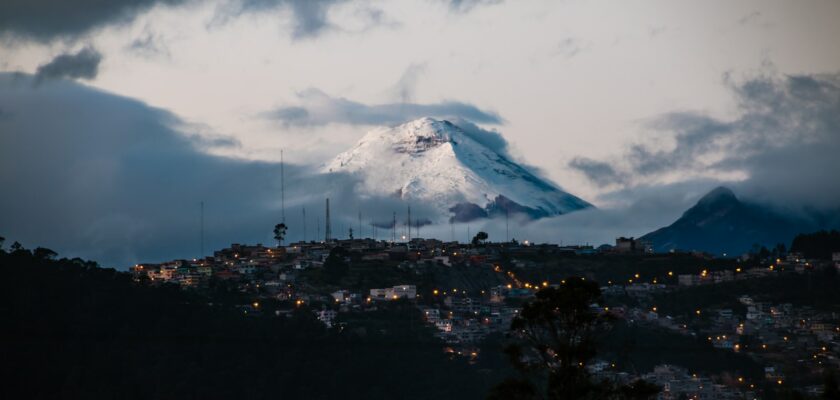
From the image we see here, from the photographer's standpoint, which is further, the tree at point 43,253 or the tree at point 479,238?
the tree at point 479,238

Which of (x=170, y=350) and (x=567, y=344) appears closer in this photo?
(x=567, y=344)

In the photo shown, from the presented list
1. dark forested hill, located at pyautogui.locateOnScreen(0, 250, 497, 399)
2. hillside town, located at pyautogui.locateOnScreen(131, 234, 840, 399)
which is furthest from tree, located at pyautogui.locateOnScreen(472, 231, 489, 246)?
dark forested hill, located at pyautogui.locateOnScreen(0, 250, 497, 399)

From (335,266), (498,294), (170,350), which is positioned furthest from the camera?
(335,266)

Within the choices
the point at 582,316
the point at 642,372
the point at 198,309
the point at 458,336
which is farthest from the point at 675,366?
the point at 582,316

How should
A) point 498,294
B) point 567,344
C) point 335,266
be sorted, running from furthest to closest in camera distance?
point 335,266 → point 498,294 → point 567,344

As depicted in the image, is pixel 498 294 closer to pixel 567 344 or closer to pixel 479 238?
pixel 479 238

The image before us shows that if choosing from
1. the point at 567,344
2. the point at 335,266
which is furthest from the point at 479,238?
the point at 567,344

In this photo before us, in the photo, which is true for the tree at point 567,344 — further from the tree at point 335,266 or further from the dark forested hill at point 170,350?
the tree at point 335,266

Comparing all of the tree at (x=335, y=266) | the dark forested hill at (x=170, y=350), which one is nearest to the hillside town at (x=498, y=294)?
the tree at (x=335, y=266)

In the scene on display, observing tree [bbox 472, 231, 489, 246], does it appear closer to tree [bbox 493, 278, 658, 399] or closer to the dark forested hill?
the dark forested hill

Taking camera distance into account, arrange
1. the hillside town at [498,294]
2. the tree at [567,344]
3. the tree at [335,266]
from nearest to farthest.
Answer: the tree at [567,344]
the hillside town at [498,294]
the tree at [335,266]
